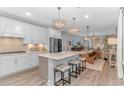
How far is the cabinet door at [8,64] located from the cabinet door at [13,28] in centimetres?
103

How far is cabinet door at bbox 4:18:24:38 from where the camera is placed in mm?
4445

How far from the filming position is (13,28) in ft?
15.3

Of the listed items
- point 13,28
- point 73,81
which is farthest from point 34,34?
point 73,81

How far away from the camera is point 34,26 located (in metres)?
5.91

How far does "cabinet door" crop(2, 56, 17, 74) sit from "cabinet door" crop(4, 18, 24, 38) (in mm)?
1035

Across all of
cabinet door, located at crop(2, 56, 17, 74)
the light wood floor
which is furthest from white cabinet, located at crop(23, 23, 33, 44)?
the light wood floor

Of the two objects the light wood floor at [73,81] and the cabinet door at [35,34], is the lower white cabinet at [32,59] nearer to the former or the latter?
the cabinet door at [35,34]

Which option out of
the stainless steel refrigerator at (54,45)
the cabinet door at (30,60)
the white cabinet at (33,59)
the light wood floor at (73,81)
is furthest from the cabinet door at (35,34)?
the light wood floor at (73,81)

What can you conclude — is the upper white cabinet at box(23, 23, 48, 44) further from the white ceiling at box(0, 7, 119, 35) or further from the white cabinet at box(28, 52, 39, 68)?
the white ceiling at box(0, 7, 119, 35)

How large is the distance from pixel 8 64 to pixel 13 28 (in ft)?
5.34

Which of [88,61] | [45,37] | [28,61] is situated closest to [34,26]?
[45,37]

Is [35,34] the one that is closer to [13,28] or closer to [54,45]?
[13,28]
